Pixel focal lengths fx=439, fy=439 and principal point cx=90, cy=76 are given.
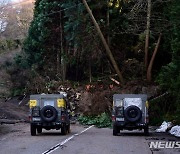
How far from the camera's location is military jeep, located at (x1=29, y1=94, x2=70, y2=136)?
23.9 metres

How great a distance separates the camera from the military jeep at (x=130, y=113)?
24.2 meters

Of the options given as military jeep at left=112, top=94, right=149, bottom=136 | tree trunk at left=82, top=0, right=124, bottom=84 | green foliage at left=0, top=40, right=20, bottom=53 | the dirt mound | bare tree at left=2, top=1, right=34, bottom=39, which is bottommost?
the dirt mound

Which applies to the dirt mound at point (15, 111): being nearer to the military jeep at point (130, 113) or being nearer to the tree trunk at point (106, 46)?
the tree trunk at point (106, 46)

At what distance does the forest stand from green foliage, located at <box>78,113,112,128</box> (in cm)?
445

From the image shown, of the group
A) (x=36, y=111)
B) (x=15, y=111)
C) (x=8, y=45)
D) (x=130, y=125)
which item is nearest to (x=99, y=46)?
(x=15, y=111)

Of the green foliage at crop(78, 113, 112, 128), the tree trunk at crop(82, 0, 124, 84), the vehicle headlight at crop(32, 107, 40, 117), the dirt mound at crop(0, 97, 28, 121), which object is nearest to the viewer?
the vehicle headlight at crop(32, 107, 40, 117)

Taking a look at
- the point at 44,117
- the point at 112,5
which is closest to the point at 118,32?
the point at 112,5

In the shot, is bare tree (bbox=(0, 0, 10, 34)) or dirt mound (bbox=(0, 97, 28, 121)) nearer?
dirt mound (bbox=(0, 97, 28, 121))

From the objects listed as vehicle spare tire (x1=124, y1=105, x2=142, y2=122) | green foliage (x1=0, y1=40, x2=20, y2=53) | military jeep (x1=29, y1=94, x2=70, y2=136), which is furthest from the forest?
green foliage (x1=0, y1=40, x2=20, y2=53)

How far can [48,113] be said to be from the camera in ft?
78.7

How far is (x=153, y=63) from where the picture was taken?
4591cm

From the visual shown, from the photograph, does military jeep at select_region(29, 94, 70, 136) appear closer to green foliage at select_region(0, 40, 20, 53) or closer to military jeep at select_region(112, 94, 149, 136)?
military jeep at select_region(112, 94, 149, 136)

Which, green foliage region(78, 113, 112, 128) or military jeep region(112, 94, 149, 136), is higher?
military jeep region(112, 94, 149, 136)

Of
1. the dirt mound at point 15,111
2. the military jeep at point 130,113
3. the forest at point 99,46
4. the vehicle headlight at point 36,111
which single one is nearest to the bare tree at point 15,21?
the forest at point 99,46
